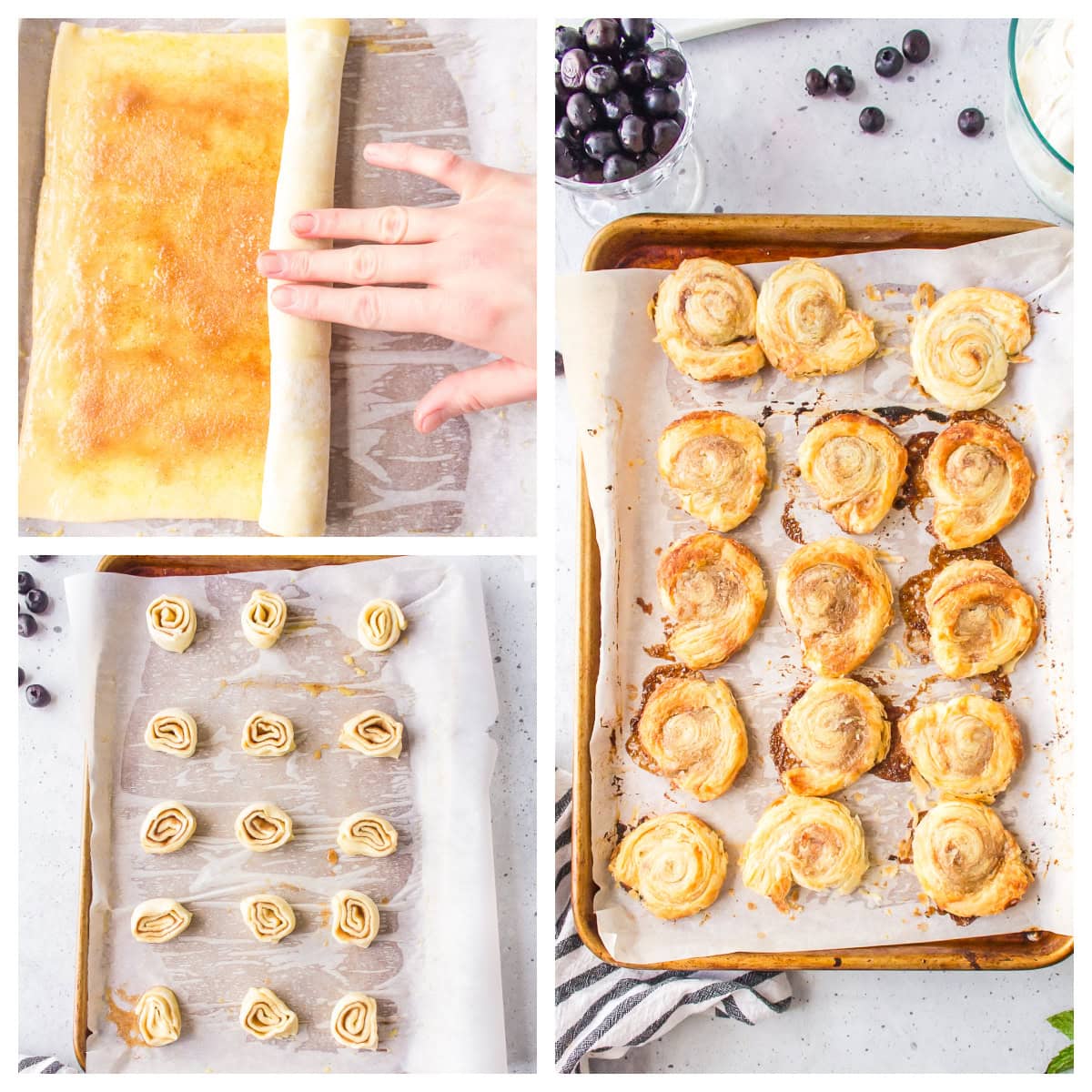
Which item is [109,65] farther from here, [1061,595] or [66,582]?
[1061,595]

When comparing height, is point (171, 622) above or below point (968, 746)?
above

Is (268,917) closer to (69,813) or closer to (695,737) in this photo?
(69,813)

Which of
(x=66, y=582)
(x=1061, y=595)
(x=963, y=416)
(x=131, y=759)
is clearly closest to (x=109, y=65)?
(x=66, y=582)

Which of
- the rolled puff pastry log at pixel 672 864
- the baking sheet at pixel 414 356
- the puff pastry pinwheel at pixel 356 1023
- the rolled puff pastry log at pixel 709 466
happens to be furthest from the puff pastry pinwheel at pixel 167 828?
the rolled puff pastry log at pixel 709 466

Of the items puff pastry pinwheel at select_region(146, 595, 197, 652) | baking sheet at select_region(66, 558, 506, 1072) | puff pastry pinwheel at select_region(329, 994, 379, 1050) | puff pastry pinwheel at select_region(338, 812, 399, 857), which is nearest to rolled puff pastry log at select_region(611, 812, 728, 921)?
baking sheet at select_region(66, 558, 506, 1072)

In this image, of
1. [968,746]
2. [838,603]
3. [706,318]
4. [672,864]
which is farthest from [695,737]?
[706,318]

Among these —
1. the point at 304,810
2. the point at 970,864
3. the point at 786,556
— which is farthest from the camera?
the point at 304,810
